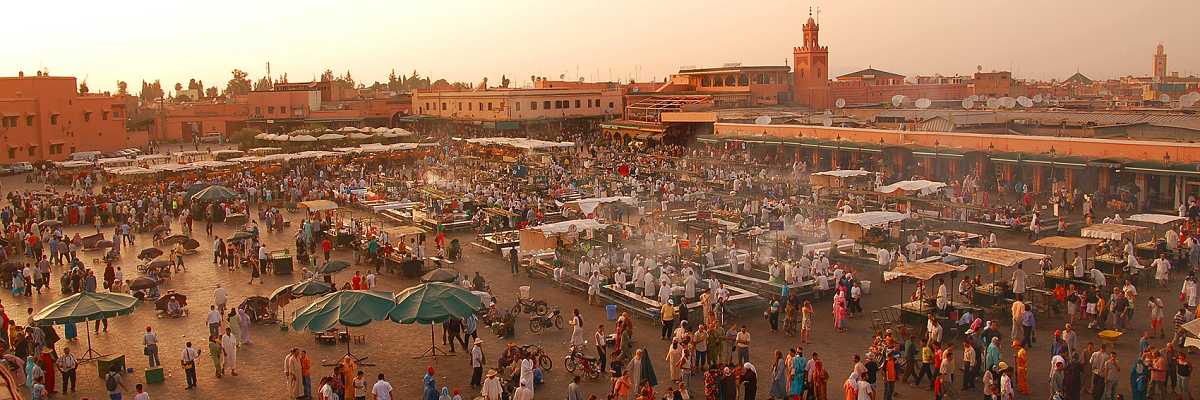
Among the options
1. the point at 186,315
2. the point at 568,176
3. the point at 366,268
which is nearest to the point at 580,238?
the point at 366,268

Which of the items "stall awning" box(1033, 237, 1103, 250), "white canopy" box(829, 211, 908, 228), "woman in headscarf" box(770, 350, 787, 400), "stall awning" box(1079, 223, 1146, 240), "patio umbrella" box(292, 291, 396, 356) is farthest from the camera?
"white canopy" box(829, 211, 908, 228)

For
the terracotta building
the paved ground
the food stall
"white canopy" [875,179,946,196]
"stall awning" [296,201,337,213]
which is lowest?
the paved ground

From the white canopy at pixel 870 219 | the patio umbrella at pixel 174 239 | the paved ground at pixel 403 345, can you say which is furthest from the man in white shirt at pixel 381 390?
the patio umbrella at pixel 174 239

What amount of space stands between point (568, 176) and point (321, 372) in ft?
80.3

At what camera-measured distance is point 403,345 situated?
15.7m

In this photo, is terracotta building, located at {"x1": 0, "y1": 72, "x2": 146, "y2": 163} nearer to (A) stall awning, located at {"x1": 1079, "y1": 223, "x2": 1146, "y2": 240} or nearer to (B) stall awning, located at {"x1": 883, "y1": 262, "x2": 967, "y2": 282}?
(B) stall awning, located at {"x1": 883, "y1": 262, "x2": 967, "y2": 282}

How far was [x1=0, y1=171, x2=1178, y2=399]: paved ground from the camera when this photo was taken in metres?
13.7

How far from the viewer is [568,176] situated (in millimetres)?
38406

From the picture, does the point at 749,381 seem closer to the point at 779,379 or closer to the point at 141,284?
the point at 779,379

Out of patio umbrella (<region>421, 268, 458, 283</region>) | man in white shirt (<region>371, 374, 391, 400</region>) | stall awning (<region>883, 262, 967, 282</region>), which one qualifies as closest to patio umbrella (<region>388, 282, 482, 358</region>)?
man in white shirt (<region>371, 374, 391, 400</region>)

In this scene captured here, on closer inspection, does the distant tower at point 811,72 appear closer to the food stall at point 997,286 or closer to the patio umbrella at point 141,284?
the food stall at point 997,286

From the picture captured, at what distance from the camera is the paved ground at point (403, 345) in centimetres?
1366

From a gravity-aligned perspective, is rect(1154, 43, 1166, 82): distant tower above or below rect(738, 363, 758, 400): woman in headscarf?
above

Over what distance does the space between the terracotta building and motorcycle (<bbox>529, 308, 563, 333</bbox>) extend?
49072mm
